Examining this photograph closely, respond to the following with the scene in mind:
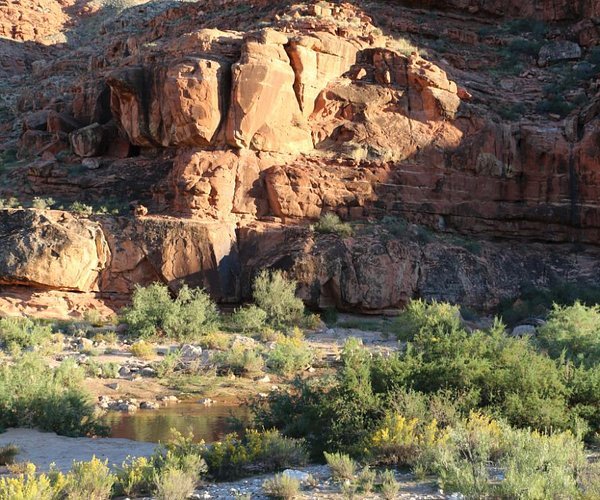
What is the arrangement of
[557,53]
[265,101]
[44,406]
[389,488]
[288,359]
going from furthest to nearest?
1. [557,53]
2. [265,101]
3. [288,359]
4. [44,406]
5. [389,488]

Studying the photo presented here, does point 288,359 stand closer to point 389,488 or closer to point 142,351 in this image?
point 142,351

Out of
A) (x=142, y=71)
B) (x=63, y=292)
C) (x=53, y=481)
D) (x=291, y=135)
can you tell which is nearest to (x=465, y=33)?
(x=291, y=135)

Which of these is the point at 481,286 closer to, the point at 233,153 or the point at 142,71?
the point at 233,153

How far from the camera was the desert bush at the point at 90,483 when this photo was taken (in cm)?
660

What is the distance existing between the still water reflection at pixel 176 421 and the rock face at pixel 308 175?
10697 mm

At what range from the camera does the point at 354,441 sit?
28.5 feet

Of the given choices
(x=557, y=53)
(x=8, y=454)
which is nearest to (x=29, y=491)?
(x=8, y=454)

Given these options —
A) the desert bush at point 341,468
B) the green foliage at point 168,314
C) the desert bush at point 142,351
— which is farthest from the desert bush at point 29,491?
the green foliage at point 168,314

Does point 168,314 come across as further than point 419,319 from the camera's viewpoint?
Yes

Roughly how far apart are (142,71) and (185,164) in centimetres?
494

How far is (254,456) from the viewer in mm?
8094

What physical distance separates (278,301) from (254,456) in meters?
15.0

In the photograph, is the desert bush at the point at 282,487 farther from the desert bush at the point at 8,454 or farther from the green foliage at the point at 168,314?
the green foliage at the point at 168,314

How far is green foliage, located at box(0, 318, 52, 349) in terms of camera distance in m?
18.7
